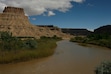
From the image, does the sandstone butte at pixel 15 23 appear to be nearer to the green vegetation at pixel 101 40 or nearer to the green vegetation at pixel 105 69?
the green vegetation at pixel 101 40

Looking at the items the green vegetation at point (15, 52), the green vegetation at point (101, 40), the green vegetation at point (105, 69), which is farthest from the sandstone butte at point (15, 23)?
the green vegetation at point (105, 69)

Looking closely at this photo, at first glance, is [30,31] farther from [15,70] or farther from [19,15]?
[15,70]

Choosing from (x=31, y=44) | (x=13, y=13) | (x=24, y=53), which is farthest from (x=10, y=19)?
(x=24, y=53)

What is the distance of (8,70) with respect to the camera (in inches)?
696

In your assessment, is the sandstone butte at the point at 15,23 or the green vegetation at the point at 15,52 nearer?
the green vegetation at the point at 15,52

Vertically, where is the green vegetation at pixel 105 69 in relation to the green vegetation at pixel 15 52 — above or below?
above

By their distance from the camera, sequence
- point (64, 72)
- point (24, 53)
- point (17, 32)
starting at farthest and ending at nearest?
point (17, 32) < point (24, 53) < point (64, 72)

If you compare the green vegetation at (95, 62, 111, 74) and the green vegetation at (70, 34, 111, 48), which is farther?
the green vegetation at (70, 34, 111, 48)

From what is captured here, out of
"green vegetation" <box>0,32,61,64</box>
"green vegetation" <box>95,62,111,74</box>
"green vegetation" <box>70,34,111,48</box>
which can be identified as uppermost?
"green vegetation" <box>95,62,111,74</box>

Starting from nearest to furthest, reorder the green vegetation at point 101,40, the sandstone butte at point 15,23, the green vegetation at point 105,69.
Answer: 1. the green vegetation at point 105,69
2. the green vegetation at point 101,40
3. the sandstone butte at point 15,23

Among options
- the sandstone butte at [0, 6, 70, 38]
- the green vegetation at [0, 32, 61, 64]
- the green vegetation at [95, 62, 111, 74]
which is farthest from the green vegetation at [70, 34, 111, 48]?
the sandstone butte at [0, 6, 70, 38]

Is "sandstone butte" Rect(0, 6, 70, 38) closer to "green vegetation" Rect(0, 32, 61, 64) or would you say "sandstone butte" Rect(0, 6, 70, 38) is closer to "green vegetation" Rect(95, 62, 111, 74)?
"green vegetation" Rect(0, 32, 61, 64)

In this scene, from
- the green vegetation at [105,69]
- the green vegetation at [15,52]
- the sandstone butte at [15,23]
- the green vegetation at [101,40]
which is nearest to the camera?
the green vegetation at [105,69]

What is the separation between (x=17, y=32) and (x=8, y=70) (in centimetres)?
9543
